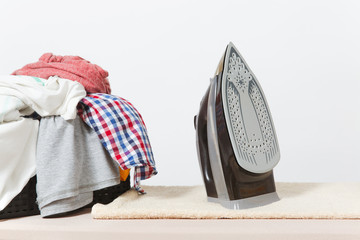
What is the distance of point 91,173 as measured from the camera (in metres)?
0.85

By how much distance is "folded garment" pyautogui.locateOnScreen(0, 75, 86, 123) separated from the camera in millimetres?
786

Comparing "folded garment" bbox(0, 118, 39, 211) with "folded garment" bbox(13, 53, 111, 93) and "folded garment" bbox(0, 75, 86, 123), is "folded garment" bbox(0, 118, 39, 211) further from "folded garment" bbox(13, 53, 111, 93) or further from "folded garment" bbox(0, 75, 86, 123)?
"folded garment" bbox(13, 53, 111, 93)

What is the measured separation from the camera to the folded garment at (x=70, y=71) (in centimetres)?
90

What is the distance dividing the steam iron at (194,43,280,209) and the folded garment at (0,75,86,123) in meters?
0.24

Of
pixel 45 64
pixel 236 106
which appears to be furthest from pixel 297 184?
pixel 45 64

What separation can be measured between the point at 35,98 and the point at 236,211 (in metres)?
0.39

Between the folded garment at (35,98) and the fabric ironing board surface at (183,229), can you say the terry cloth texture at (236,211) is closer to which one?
the fabric ironing board surface at (183,229)

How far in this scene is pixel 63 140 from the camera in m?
0.81

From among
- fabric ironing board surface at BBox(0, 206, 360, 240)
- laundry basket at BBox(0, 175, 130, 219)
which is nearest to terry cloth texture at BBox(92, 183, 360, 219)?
fabric ironing board surface at BBox(0, 206, 360, 240)

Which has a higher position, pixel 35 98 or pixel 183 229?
pixel 35 98

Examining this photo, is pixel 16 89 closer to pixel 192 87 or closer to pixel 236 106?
pixel 236 106

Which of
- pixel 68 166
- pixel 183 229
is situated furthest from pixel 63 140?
pixel 183 229

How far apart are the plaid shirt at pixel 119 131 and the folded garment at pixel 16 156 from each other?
10 cm

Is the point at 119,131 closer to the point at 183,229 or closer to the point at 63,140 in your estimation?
the point at 63,140
